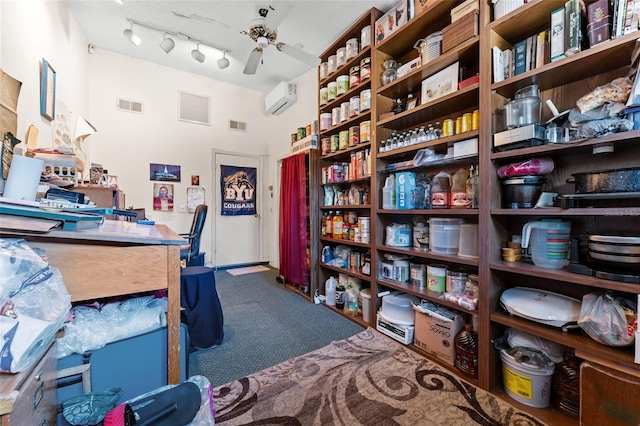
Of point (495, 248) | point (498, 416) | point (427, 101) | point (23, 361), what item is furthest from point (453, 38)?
point (23, 361)

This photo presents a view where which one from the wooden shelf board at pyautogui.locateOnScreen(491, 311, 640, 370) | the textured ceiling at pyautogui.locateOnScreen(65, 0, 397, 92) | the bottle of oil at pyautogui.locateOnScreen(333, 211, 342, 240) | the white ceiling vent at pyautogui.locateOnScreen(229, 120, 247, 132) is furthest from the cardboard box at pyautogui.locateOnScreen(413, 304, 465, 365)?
the white ceiling vent at pyautogui.locateOnScreen(229, 120, 247, 132)

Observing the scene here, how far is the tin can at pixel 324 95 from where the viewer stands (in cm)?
299

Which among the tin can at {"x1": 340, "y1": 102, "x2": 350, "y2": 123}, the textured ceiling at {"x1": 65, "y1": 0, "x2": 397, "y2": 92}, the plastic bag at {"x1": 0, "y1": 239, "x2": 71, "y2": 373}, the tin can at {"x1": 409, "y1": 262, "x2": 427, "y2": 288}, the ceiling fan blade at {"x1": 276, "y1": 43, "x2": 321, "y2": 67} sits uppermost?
the textured ceiling at {"x1": 65, "y1": 0, "x2": 397, "y2": 92}

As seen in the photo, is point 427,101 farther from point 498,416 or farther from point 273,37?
point 498,416

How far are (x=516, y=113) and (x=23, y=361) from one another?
2192mm

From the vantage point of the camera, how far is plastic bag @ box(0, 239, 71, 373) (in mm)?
610

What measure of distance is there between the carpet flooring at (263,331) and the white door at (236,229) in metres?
1.16

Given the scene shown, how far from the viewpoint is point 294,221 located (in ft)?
11.3

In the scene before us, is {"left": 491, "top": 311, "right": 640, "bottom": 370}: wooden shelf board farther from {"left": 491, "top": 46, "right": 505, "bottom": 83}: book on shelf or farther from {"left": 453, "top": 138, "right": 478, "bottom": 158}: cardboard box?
{"left": 491, "top": 46, "right": 505, "bottom": 83}: book on shelf

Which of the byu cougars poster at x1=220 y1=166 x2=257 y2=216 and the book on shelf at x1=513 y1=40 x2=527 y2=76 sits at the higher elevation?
the book on shelf at x1=513 y1=40 x2=527 y2=76

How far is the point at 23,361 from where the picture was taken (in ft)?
2.03

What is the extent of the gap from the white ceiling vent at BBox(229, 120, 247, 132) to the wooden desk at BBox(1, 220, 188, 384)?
398 cm

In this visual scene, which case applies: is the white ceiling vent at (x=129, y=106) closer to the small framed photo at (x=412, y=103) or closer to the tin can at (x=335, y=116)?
the tin can at (x=335, y=116)

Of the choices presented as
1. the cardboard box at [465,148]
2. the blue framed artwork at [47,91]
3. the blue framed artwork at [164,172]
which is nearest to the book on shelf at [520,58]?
the cardboard box at [465,148]
